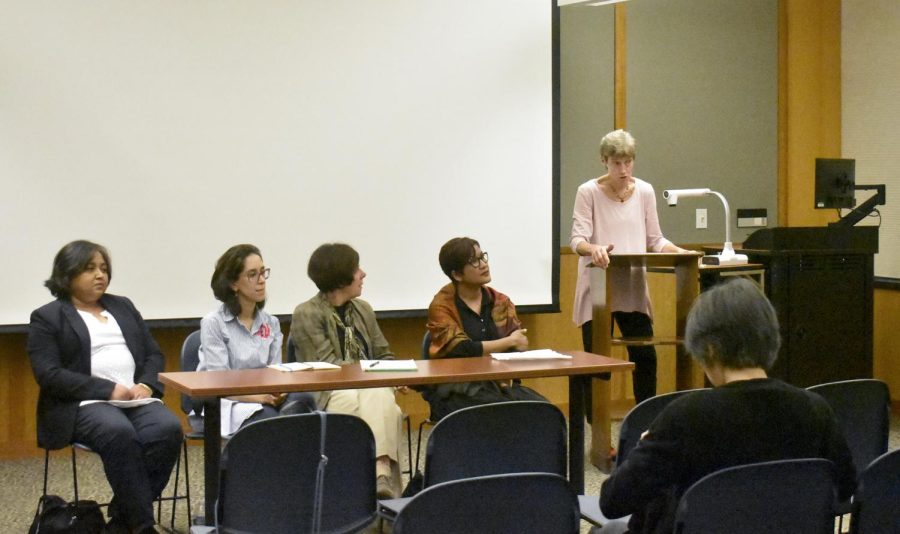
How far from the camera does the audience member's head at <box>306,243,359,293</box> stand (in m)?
4.29

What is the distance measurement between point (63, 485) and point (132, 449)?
1.34 metres

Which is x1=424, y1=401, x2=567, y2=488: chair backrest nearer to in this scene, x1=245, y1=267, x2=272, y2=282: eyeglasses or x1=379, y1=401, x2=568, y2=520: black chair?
x1=379, y1=401, x2=568, y2=520: black chair

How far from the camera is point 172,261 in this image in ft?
17.3

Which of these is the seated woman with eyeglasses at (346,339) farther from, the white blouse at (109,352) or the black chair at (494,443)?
the black chair at (494,443)

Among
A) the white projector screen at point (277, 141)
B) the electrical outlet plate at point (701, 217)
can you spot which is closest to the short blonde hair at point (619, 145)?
the white projector screen at point (277, 141)

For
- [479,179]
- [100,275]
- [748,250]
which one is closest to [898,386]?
[748,250]

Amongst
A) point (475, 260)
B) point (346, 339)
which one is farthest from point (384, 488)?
point (475, 260)

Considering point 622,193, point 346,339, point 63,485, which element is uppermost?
point 622,193

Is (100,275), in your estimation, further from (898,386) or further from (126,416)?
(898,386)

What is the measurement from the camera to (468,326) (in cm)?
450

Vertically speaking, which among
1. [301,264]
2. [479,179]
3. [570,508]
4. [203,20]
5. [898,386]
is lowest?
[898,386]

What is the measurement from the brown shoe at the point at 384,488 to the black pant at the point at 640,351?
53.2 inches

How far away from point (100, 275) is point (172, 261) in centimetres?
118

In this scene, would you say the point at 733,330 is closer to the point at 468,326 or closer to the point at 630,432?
the point at 630,432
